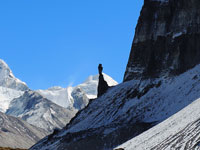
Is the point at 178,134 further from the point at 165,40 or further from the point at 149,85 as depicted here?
the point at 165,40

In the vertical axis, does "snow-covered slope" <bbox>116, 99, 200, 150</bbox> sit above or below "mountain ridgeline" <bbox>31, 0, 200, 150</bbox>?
below

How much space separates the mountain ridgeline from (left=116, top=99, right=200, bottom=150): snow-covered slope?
18.8 m

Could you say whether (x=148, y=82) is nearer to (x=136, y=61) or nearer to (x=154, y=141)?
(x=136, y=61)

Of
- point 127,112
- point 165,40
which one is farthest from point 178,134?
point 165,40

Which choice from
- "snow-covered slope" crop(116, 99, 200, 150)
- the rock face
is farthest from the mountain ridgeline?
"snow-covered slope" crop(116, 99, 200, 150)

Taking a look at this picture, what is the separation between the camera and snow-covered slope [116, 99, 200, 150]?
79.4 metres

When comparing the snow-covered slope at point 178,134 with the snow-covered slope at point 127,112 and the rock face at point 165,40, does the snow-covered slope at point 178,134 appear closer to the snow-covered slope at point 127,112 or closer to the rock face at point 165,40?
the snow-covered slope at point 127,112

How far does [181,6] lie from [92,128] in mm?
45181

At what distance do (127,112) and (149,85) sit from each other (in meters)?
11.6

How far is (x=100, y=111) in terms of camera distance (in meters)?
168

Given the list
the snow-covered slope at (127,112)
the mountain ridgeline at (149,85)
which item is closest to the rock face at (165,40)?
the mountain ridgeline at (149,85)

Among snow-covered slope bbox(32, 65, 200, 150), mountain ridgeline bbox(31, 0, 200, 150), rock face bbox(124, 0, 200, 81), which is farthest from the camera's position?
rock face bbox(124, 0, 200, 81)

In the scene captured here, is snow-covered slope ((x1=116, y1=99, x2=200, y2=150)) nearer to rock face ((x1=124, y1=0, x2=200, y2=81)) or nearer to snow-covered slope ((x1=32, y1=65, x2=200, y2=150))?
snow-covered slope ((x1=32, y1=65, x2=200, y2=150))

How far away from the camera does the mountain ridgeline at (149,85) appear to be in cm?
13650
